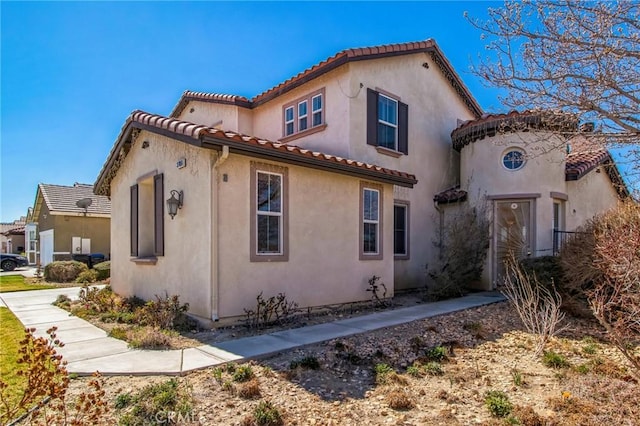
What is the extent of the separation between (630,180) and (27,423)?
9.76 meters

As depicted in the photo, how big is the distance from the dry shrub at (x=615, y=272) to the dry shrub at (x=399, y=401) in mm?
2399

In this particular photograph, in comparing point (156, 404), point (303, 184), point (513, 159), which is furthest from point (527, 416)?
point (513, 159)

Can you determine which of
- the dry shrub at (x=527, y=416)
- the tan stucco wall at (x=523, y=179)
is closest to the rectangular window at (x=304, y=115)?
the tan stucco wall at (x=523, y=179)

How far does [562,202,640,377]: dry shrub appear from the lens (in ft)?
16.4

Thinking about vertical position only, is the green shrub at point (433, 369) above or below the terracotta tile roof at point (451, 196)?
below

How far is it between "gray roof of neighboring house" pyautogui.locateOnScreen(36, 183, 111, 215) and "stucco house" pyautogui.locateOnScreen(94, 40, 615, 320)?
1369cm

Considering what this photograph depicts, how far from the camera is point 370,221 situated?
10.8m

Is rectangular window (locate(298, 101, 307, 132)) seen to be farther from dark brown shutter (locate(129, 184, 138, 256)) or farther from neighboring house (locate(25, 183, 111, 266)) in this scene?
neighboring house (locate(25, 183, 111, 266))

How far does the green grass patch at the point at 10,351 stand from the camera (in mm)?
4867

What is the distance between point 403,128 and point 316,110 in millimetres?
3024

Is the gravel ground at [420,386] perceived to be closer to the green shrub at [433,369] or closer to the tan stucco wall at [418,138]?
the green shrub at [433,369]

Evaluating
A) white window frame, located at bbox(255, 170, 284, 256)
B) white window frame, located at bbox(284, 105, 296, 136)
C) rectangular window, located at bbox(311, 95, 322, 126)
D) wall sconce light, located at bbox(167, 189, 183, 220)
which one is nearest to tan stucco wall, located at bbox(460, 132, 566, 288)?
rectangular window, located at bbox(311, 95, 322, 126)

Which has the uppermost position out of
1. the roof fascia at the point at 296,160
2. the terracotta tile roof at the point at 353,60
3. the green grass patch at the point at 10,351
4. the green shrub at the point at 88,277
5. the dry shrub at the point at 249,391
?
the terracotta tile roof at the point at 353,60

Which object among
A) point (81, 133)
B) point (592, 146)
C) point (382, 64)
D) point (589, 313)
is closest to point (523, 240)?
point (589, 313)
